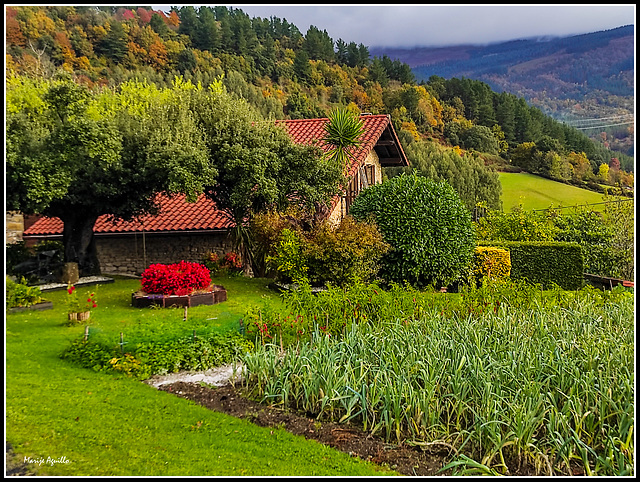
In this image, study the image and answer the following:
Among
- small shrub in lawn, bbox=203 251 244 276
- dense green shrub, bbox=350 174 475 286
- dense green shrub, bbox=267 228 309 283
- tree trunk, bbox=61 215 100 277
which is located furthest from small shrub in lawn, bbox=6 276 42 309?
dense green shrub, bbox=350 174 475 286

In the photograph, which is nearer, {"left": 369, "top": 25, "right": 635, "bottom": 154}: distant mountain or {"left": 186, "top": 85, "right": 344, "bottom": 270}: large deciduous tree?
{"left": 186, "top": 85, "right": 344, "bottom": 270}: large deciduous tree

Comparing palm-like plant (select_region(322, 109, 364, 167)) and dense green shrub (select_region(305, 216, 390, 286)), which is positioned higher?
palm-like plant (select_region(322, 109, 364, 167))

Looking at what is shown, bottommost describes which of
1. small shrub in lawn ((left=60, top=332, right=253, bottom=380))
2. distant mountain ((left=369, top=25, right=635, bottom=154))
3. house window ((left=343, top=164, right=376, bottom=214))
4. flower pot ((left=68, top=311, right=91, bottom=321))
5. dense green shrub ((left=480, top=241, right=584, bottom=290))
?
dense green shrub ((left=480, top=241, right=584, bottom=290))

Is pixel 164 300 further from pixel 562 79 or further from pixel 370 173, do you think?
pixel 562 79

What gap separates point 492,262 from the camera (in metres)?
17.8

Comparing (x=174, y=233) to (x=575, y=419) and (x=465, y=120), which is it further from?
(x=465, y=120)

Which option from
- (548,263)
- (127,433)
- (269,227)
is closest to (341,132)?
(269,227)

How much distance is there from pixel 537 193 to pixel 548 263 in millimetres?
17481

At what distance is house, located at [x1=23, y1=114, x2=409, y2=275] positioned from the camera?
18281 mm

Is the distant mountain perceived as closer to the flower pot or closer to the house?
the house

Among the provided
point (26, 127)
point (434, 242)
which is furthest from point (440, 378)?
point (26, 127)

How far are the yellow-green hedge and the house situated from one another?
4951 millimetres

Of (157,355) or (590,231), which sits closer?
(157,355)

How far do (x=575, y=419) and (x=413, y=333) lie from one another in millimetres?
2483
